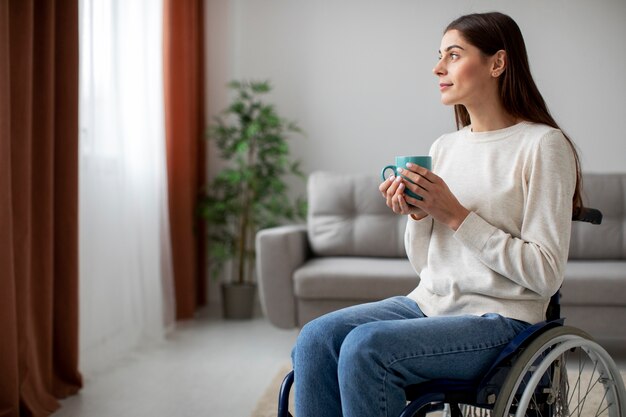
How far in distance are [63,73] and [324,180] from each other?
1510mm

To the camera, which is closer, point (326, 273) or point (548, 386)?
point (548, 386)

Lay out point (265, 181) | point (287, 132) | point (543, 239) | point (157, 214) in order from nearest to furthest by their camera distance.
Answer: point (543, 239) < point (157, 214) < point (265, 181) < point (287, 132)

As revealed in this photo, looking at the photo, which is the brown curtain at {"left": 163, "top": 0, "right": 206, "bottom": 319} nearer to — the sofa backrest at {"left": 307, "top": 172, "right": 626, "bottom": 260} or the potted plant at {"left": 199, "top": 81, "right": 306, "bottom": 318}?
the potted plant at {"left": 199, "top": 81, "right": 306, "bottom": 318}

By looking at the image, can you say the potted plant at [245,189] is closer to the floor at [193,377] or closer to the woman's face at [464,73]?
the floor at [193,377]

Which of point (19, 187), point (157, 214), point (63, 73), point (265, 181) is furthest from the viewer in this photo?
point (265, 181)

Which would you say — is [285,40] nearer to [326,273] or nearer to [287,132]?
[287,132]

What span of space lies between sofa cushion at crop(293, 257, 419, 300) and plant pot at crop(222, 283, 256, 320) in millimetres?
924

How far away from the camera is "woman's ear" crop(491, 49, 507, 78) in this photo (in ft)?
4.65

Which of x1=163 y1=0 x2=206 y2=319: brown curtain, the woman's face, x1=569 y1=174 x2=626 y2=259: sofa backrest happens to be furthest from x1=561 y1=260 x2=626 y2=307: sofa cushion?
x1=163 y1=0 x2=206 y2=319: brown curtain

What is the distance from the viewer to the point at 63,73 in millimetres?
2406

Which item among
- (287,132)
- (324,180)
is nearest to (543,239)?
(324,180)

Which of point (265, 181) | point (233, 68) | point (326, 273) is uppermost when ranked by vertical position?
point (233, 68)

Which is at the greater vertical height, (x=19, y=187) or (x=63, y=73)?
(x=63, y=73)

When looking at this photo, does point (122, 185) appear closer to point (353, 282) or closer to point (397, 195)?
point (353, 282)
